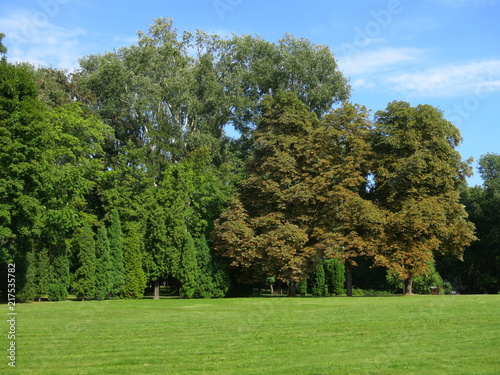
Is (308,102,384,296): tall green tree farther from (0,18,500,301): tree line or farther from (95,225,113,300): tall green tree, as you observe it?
(95,225,113,300): tall green tree

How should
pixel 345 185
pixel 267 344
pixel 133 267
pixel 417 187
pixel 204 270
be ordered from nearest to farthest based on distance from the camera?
pixel 267 344, pixel 417 187, pixel 345 185, pixel 133 267, pixel 204 270

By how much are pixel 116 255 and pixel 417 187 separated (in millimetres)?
18856

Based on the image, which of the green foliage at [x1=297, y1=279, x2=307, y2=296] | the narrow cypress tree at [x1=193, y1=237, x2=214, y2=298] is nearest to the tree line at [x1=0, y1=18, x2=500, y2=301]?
the narrow cypress tree at [x1=193, y1=237, x2=214, y2=298]

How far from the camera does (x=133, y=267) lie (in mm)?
35250

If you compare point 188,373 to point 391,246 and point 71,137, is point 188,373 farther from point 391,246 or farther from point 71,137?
point 71,137

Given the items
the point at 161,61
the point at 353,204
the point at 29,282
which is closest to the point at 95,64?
the point at 161,61

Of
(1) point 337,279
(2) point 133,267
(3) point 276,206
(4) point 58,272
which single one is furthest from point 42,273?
(1) point 337,279

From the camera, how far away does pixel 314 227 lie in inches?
1292

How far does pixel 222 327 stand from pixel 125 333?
8.82 ft

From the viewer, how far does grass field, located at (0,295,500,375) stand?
390 inches

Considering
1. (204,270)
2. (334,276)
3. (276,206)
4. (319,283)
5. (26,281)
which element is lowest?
(319,283)

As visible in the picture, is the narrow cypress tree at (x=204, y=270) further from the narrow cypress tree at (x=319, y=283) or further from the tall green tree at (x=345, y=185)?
the tall green tree at (x=345, y=185)

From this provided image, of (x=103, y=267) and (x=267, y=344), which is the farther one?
(x=103, y=267)

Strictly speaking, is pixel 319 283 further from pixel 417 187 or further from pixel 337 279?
pixel 417 187
